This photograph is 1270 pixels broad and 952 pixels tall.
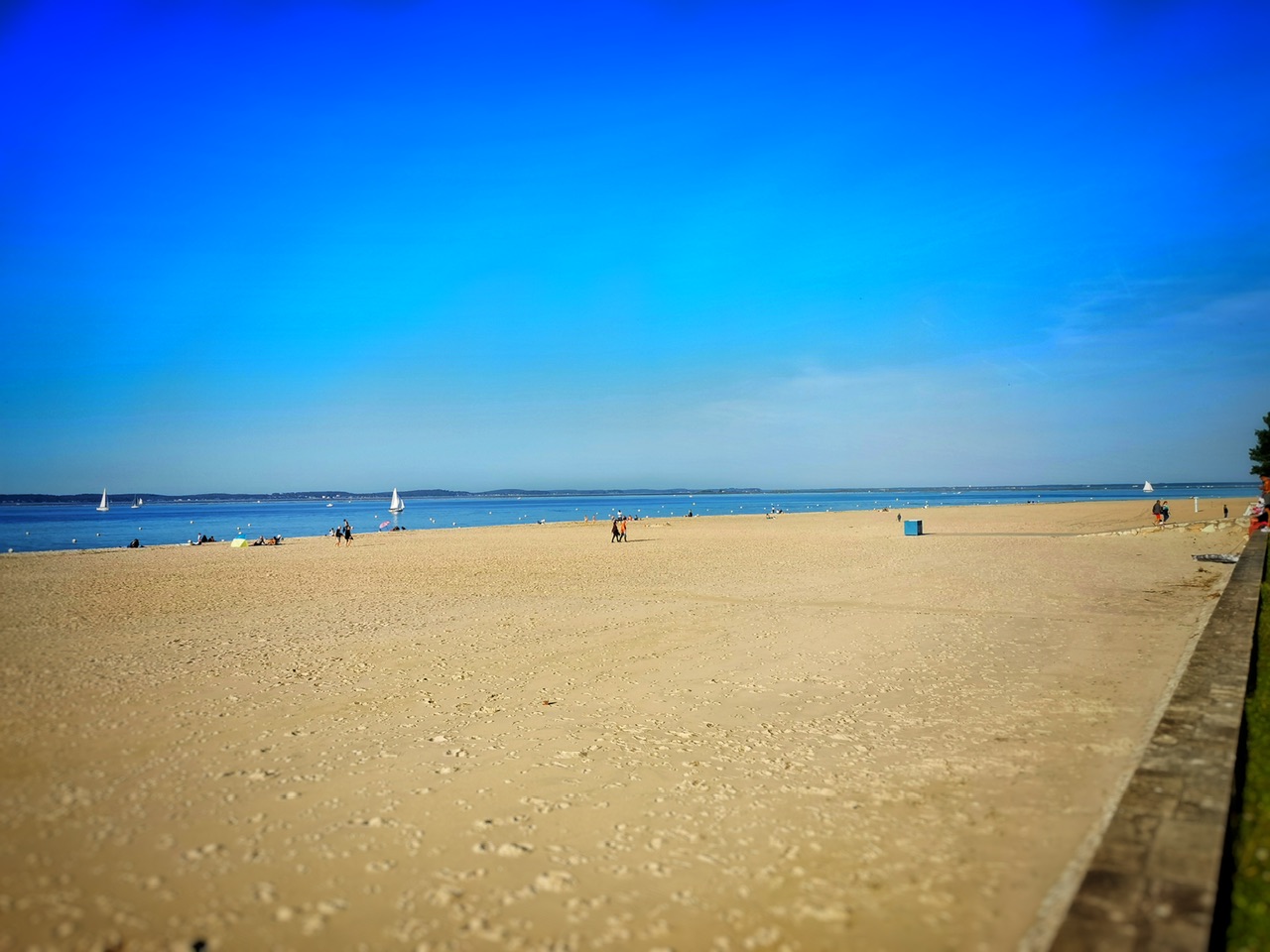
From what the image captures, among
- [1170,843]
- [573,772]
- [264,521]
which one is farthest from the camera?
[264,521]

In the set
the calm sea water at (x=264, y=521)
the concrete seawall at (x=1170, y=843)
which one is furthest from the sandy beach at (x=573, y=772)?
the calm sea water at (x=264, y=521)

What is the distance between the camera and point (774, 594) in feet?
52.6

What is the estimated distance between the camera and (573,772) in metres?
5.93

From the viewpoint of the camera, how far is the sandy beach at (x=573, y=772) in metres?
3.85

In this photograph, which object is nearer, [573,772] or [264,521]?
[573,772]

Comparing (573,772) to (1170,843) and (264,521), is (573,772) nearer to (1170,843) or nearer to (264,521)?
(1170,843)

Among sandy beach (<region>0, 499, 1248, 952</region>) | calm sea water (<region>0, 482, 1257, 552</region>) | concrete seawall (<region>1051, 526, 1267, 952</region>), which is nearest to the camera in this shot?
concrete seawall (<region>1051, 526, 1267, 952</region>)

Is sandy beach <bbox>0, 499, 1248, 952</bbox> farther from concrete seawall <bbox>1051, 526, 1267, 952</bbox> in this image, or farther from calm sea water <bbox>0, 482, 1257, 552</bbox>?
calm sea water <bbox>0, 482, 1257, 552</bbox>

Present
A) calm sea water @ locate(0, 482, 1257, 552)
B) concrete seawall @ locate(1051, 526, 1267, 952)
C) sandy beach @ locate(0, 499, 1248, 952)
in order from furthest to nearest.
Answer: calm sea water @ locate(0, 482, 1257, 552) → sandy beach @ locate(0, 499, 1248, 952) → concrete seawall @ locate(1051, 526, 1267, 952)

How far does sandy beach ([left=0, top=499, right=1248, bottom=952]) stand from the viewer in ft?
12.6

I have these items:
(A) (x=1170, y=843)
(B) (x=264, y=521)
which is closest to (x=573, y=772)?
(A) (x=1170, y=843)

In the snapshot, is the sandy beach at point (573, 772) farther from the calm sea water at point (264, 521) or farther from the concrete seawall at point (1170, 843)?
the calm sea water at point (264, 521)

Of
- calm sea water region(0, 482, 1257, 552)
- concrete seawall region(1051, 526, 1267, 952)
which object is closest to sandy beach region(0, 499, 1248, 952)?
concrete seawall region(1051, 526, 1267, 952)

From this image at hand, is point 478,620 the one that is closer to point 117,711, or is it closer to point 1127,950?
point 117,711
